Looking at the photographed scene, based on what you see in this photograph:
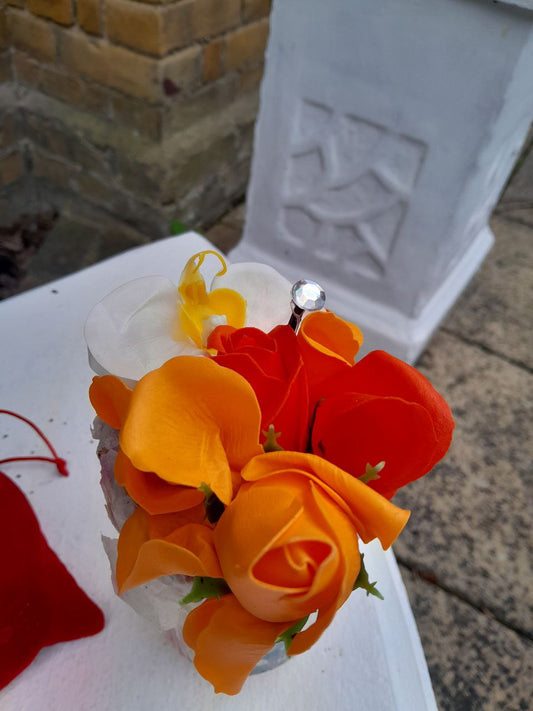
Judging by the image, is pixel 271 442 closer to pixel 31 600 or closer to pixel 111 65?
pixel 31 600

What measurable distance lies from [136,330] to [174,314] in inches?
1.2

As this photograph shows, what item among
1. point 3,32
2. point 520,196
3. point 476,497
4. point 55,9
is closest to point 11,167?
point 3,32

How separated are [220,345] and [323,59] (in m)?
0.80

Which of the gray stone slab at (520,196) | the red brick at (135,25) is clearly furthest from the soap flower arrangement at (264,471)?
the gray stone slab at (520,196)

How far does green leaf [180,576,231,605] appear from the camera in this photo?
0.28m

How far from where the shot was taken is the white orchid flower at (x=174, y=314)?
1.26ft

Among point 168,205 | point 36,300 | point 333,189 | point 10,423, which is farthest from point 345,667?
point 168,205

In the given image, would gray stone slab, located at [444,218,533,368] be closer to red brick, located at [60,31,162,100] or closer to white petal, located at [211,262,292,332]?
red brick, located at [60,31,162,100]

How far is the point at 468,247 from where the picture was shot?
4.62 feet

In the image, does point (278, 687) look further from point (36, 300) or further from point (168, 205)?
point (168, 205)

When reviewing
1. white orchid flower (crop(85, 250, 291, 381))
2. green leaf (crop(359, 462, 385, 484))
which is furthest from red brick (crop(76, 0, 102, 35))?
green leaf (crop(359, 462, 385, 484))

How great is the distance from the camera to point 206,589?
→ 286mm

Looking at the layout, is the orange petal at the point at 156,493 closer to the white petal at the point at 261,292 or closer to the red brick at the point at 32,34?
the white petal at the point at 261,292

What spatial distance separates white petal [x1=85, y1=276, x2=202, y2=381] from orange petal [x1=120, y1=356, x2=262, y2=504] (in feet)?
0.30
